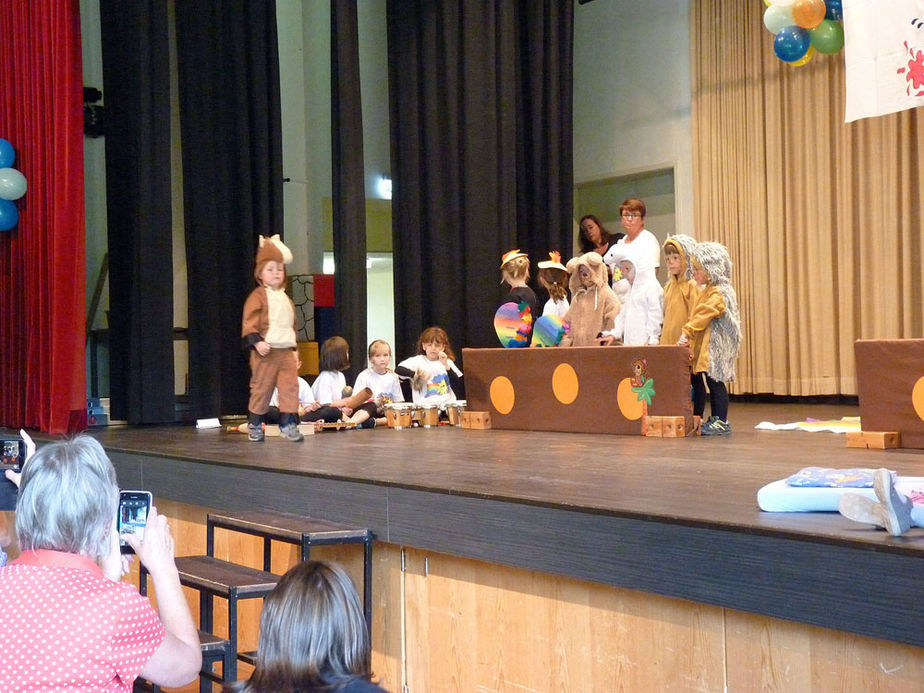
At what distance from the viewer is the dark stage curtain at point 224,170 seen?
25.5 feet

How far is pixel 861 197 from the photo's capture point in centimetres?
828

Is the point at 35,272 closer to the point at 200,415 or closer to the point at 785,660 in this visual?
the point at 200,415

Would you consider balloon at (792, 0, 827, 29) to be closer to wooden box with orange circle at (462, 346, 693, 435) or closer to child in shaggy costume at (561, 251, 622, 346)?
child in shaggy costume at (561, 251, 622, 346)

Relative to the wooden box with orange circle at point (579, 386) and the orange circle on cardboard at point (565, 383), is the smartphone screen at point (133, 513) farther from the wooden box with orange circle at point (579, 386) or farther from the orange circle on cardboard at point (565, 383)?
the orange circle on cardboard at point (565, 383)

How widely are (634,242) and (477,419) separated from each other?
1428mm

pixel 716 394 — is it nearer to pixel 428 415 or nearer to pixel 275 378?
pixel 428 415

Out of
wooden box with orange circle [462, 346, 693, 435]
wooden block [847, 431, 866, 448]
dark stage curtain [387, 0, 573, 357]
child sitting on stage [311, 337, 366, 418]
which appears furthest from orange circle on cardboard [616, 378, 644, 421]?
dark stage curtain [387, 0, 573, 357]

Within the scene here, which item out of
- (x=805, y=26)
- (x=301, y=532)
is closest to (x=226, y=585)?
(x=301, y=532)

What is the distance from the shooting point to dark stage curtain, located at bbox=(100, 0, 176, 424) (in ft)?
23.5

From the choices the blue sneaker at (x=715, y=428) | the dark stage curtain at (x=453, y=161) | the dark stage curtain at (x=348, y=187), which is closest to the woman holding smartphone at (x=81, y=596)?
the blue sneaker at (x=715, y=428)

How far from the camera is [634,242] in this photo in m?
6.25

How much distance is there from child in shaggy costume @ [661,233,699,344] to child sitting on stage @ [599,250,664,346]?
265 mm

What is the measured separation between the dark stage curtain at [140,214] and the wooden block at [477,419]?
2.30 metres

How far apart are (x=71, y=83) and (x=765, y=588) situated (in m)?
5.95
